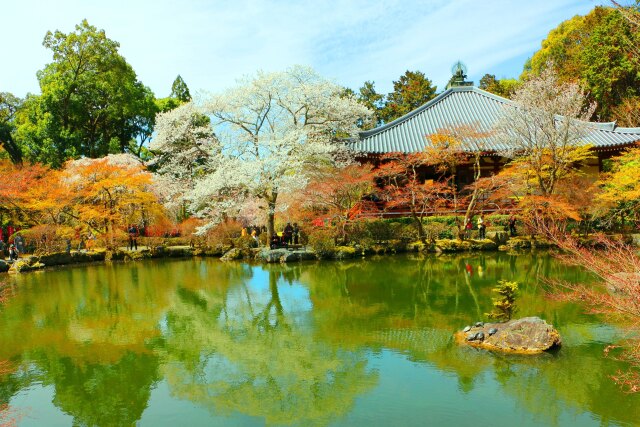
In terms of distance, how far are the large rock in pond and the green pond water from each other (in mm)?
210

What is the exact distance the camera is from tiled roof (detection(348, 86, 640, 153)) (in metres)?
20.0

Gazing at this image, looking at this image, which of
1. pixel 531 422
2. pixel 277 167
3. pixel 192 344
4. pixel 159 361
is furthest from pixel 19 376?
pixel 277 167

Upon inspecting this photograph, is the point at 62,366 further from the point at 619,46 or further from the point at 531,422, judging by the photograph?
the point at 619,46

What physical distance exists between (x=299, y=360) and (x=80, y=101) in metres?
25.2

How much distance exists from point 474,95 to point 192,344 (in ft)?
75.0

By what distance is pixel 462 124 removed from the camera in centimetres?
2095

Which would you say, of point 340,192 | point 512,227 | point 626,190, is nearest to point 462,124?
point 512,227

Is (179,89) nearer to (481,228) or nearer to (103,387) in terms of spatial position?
(481,228)

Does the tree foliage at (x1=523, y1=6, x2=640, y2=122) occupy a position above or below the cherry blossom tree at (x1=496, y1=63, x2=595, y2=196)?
above

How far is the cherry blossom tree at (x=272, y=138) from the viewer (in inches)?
666

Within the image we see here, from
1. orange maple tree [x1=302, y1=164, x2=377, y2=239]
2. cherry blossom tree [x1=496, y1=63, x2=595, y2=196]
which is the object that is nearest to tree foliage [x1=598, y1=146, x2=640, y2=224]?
cherry blossom tree [x1=496, y1=63, x2=595, y2=196]

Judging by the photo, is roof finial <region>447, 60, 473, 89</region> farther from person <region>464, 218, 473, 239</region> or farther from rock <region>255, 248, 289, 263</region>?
rock <region>255, 248, 289, 263</region>

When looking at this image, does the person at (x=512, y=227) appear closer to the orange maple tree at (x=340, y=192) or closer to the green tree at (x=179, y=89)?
the orange maple tree at (x=340, y=192)

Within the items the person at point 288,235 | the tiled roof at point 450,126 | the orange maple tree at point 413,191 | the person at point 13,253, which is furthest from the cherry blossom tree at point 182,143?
the orange maple tree at point 413,191
